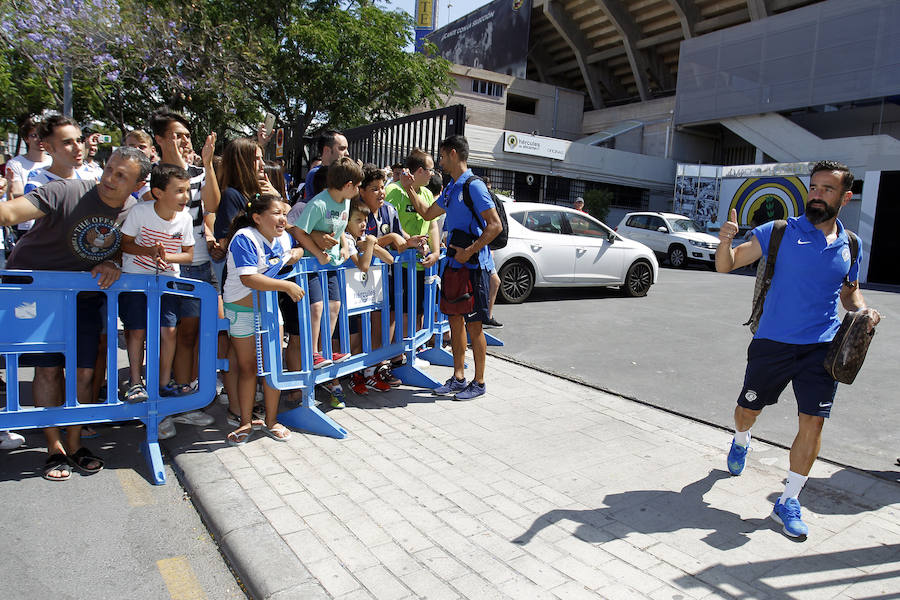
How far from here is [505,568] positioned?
279 centimetres

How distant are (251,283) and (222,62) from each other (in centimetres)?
1465

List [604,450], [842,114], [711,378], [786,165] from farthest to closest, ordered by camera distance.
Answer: [842,114] < [786,165] < [711,378] < [604,450]

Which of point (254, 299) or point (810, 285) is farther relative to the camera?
point (254, 299)

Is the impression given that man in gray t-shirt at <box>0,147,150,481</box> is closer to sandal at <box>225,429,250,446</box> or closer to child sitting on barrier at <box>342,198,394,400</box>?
sandal at <box>225,429,250,446</box>

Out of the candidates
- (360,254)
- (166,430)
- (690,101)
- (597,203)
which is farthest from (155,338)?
(690,101)

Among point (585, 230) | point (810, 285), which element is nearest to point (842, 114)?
point (585, 230)

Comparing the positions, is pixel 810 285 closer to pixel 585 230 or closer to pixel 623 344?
pixel 623 344

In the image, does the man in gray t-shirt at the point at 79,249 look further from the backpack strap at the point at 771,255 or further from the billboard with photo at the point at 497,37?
the billboard with photo at the point at 497,37

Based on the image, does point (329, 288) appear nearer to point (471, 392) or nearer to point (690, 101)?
point (471, 392)

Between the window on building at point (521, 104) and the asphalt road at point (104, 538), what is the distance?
139 ft

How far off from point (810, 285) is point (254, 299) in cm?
320

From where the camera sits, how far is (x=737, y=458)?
3.86 metres

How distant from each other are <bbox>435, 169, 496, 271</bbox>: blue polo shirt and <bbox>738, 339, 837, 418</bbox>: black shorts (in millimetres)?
2255

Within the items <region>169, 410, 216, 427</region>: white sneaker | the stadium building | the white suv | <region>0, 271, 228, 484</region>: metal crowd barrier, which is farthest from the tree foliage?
<region>0, 271, 228, 484</region>: metal crowd barrier
